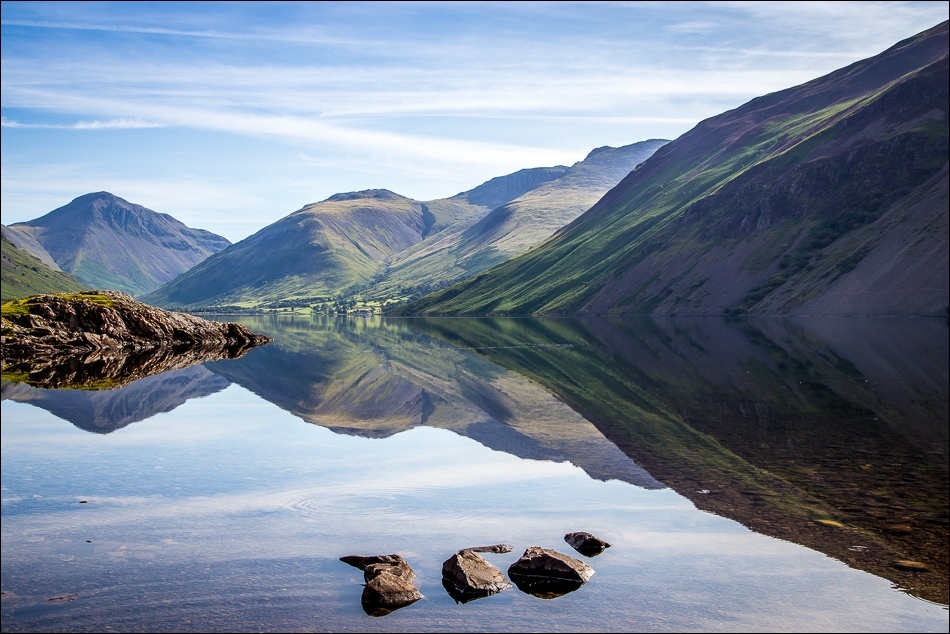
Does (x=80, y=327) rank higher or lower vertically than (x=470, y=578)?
higher

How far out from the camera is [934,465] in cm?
3994

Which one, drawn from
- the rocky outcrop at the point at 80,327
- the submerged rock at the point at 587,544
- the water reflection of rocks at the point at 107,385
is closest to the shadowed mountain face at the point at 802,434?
the submerged rock at the point at 587,544

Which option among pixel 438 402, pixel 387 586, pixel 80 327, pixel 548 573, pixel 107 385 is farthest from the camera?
pixel 80 327

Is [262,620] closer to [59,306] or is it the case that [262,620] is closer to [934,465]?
[934,465]

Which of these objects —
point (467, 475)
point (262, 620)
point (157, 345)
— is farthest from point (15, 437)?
point (157, 345)

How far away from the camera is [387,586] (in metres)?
23.8

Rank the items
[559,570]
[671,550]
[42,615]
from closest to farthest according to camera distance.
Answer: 1. [42,615]
2. [559,570]
3. [671,550]

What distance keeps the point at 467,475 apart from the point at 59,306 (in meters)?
109

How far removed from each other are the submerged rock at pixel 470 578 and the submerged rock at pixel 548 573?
1.97 feet

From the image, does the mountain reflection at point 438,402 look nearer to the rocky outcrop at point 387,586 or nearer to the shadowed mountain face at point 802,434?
the shadowed mountain face at point 802,434

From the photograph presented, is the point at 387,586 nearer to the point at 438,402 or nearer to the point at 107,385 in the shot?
the point at 438,402

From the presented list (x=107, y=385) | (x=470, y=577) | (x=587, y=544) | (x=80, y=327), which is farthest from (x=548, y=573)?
(x=80, y=327)

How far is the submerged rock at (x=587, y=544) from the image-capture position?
93.1 feet

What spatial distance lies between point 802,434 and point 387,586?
35.1 meters
